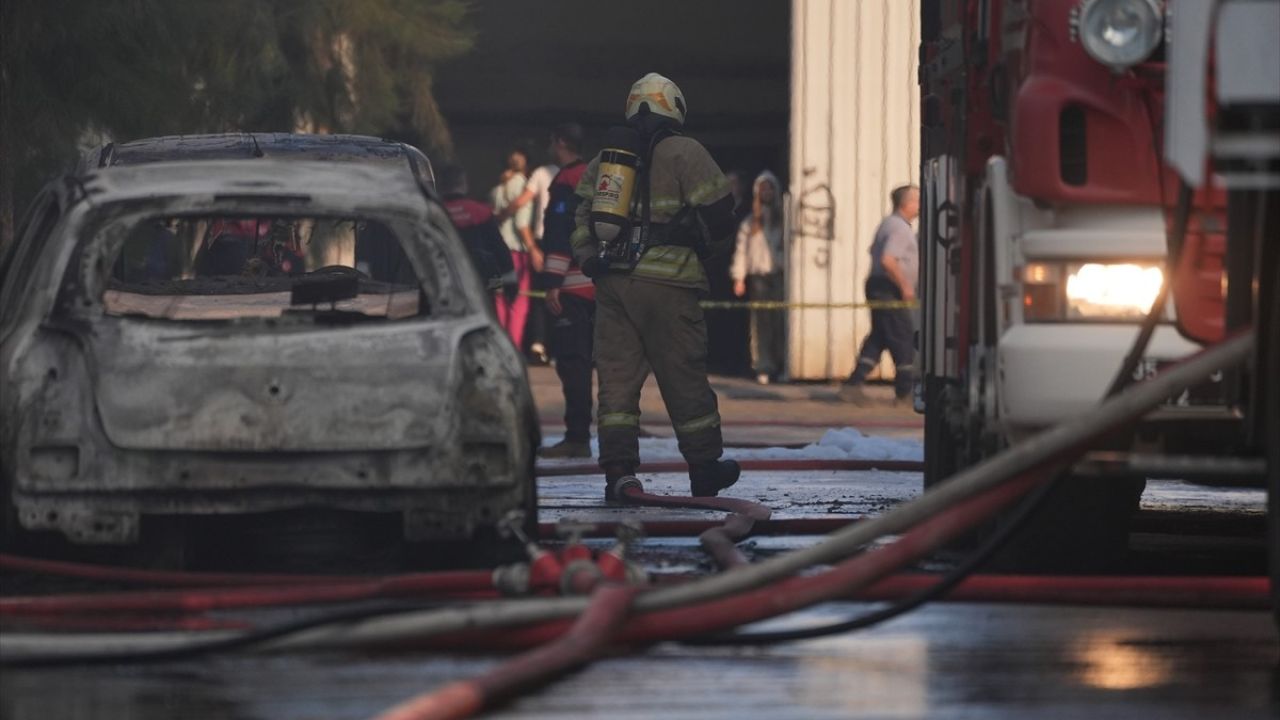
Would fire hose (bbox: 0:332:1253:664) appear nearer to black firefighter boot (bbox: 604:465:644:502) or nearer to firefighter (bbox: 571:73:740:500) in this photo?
black firefighter boot (bbox: 604:465:644:502)

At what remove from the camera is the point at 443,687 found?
700 centimetres

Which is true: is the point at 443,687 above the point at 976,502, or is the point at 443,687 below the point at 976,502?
below

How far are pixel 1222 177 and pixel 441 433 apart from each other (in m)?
2.99

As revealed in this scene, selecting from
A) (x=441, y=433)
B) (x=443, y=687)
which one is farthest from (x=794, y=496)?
(x=443, y=687)

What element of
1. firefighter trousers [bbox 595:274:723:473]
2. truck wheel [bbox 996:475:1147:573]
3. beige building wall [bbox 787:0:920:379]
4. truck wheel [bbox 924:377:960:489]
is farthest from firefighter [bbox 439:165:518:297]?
beige building wall [bbox 787:0:920:379]

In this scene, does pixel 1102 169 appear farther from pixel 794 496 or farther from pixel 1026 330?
pixel 794 496

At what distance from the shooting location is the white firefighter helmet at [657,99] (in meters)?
12.9

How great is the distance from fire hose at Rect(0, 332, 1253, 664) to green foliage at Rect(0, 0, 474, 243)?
8762mm

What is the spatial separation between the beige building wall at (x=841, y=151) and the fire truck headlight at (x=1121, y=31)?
1556 cm

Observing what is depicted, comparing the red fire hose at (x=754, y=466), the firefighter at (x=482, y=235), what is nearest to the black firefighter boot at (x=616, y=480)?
the red fire hose at (x=754, y=466)

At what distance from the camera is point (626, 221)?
12.7 meters

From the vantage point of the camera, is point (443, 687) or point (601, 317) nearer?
point (443, 687)

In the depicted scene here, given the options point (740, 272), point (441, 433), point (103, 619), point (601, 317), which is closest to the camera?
point (103, 619)

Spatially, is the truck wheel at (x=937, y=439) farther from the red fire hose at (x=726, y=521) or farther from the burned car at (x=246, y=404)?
the burned car at (x=246, y=404)
